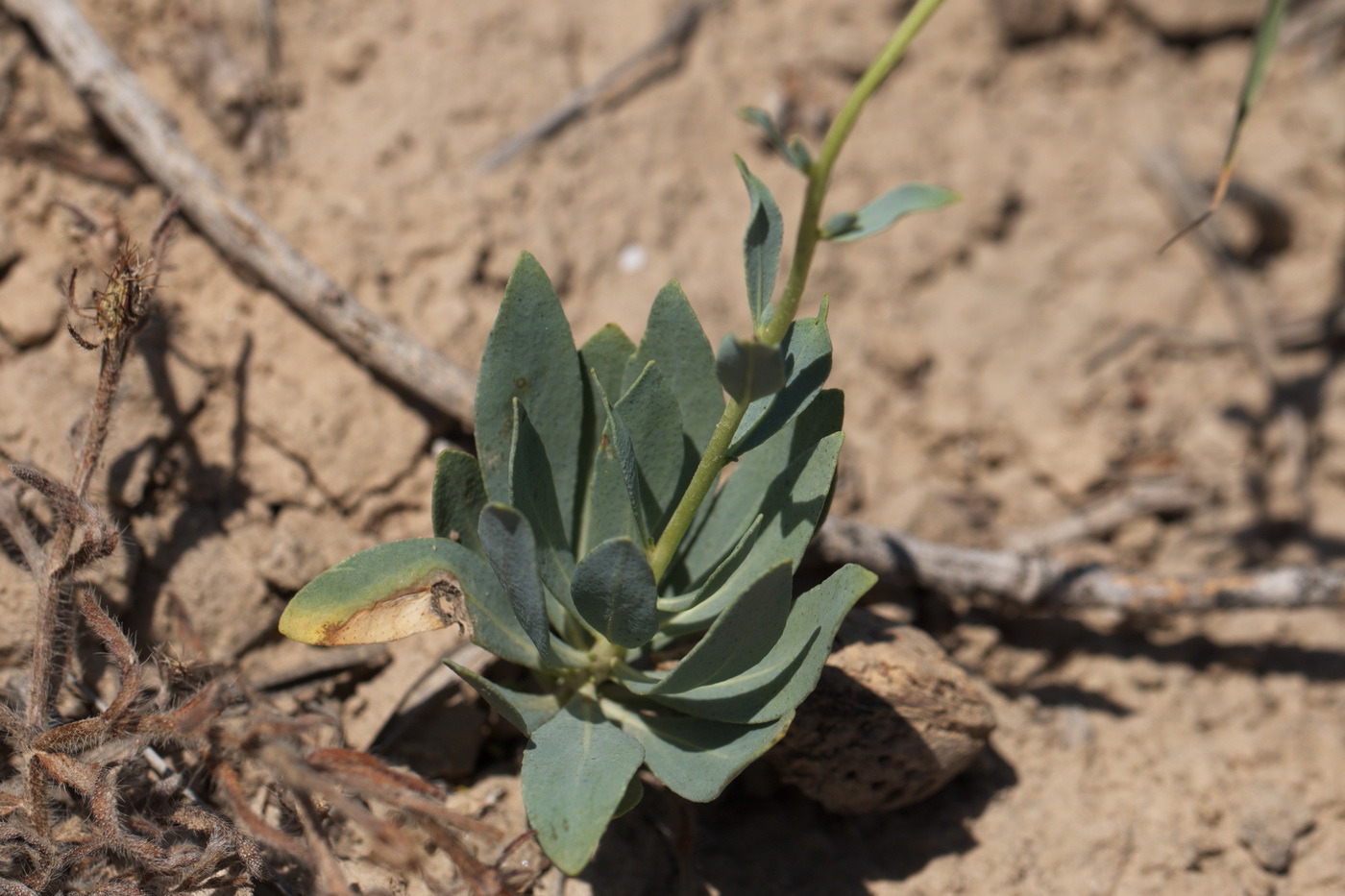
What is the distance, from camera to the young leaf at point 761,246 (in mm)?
1902

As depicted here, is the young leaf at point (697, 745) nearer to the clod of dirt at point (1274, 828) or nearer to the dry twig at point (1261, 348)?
the clod of dirt at point (1274, 828)

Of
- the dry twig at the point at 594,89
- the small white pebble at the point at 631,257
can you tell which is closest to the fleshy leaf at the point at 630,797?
the small white pebble at the point at 631,257

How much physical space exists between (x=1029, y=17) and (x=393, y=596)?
145 inches

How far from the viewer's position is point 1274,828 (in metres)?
2.73

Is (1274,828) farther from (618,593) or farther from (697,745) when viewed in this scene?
(618,593)

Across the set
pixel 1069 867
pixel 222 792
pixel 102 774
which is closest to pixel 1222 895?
pixel 1069 867

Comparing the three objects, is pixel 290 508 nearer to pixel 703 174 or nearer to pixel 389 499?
pixel 389 499

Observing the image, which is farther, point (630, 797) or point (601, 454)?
point (601, 454)

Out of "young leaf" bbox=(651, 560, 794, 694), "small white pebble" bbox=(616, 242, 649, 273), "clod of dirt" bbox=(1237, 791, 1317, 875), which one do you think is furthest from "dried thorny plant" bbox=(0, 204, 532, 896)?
"clod of dirt" bbox=(1237, 791, 1317, 875)

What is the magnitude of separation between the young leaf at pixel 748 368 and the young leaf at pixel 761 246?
17 cm

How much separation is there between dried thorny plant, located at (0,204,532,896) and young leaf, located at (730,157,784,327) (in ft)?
3.60

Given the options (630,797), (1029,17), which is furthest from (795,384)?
(1029,17)

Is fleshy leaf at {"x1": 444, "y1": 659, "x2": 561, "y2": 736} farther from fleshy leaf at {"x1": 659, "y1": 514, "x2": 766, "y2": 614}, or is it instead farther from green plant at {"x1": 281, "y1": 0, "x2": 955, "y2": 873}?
fleshy leaf at {"x1": 659, "y1": 514, "x2": 766, "y2": 614}

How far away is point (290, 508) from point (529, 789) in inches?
52.2
